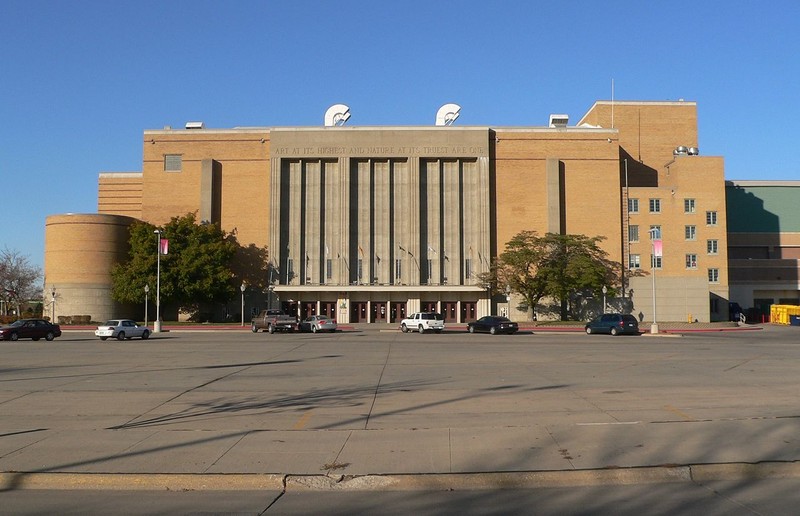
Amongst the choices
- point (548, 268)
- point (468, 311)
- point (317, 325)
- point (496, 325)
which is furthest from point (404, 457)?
point (468, 311)

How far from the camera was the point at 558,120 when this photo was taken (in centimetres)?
7825

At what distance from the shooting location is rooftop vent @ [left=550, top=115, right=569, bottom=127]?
77875mm

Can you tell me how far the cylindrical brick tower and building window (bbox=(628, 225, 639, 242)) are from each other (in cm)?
5347

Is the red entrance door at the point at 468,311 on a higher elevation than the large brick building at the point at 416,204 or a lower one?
lower

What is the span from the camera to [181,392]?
51.6ft

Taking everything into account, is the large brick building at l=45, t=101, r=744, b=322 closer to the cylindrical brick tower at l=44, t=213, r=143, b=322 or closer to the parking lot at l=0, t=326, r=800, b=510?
the cylindrical brick tower at l=44, t=213, r=143, b=322

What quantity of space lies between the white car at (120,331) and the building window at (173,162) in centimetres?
3296

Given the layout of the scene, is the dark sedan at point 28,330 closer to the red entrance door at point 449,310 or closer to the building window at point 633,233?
the red entrance door at point 449,310

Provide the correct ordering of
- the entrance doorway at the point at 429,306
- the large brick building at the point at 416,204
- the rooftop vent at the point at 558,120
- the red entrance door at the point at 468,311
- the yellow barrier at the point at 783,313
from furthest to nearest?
1. the rooftop vent at the point at 558,120
2. the red entrance door at the point at 468,311
3. the entrance doorway at the point at 429,306
4. the large brick building at the point at 416,204
5. the yellow barrier at the point at 783,313

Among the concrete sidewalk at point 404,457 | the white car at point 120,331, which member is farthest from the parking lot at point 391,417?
the white car at point 120,331

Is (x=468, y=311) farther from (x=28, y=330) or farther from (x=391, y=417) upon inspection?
(x=391, y=417)

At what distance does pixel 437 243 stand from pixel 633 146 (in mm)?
27236

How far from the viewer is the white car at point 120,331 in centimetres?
4197

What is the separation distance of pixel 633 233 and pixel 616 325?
1072 inches
